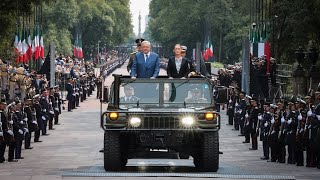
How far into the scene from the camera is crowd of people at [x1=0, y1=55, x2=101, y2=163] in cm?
2966

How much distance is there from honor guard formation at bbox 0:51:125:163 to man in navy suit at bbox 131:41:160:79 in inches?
220

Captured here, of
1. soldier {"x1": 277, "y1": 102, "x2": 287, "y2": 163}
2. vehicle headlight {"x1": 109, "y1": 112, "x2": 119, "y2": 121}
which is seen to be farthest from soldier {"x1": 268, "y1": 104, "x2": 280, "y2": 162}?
vehicle headlight {"x1": 109, "y1": 112, "x2": 119, "y2": 121}

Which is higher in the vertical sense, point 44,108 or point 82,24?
point 82,24

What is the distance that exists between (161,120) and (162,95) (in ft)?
3.03

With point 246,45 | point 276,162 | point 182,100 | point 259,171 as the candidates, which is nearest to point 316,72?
point 246,45

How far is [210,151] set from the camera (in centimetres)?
2252

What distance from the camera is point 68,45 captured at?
349 feet

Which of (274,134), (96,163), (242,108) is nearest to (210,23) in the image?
(242,108)

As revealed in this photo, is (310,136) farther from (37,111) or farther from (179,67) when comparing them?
(37,111)

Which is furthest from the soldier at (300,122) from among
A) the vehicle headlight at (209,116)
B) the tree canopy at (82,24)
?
the tree canopy at (82,24)

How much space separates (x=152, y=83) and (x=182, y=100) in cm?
72

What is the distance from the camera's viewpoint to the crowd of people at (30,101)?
29.7 m

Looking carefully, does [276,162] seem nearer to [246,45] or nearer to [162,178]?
[162,178]

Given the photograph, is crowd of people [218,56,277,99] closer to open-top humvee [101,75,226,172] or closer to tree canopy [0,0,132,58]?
tree canopy [0,0,132,58]
